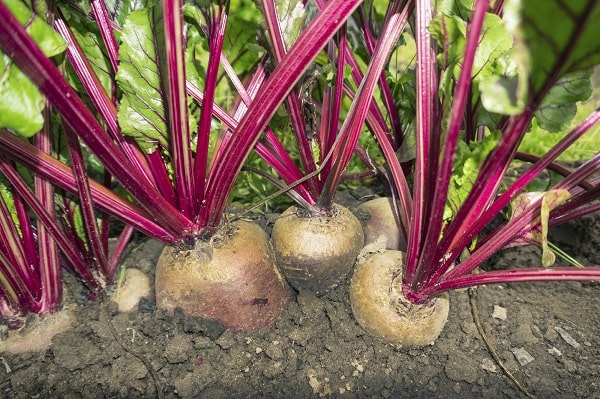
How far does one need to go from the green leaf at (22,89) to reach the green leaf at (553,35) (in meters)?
0.79

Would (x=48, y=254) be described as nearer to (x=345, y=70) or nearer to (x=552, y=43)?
(x=345, y=70)

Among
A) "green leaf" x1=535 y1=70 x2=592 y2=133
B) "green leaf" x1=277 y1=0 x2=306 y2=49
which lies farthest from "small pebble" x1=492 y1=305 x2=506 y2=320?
"green leaf" x1=277 y1=0 x2=306 y2=49

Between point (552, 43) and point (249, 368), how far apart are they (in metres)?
1.00

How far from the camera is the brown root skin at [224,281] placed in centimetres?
124

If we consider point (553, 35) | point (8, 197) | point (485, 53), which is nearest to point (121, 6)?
point (8, 197)

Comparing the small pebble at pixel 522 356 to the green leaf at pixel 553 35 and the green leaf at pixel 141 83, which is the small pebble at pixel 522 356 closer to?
the green leaf at pixel 553 35

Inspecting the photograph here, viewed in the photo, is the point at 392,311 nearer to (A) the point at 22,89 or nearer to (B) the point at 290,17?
(B) the point at 290,17

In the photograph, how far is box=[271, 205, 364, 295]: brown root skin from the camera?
1285 millimetres

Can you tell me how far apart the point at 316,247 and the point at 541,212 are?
0.59m

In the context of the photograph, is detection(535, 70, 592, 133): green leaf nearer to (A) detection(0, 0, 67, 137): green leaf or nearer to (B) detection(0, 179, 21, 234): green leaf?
(A) detection(0, 0, 67, 137): green leaf

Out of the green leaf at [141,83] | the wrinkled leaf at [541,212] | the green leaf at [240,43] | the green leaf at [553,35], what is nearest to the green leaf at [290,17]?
the green leaf at [240,43]

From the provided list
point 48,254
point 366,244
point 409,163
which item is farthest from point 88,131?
point 409,163

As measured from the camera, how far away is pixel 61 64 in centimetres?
101

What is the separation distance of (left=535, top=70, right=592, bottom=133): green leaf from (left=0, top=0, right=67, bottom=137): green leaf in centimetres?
95
